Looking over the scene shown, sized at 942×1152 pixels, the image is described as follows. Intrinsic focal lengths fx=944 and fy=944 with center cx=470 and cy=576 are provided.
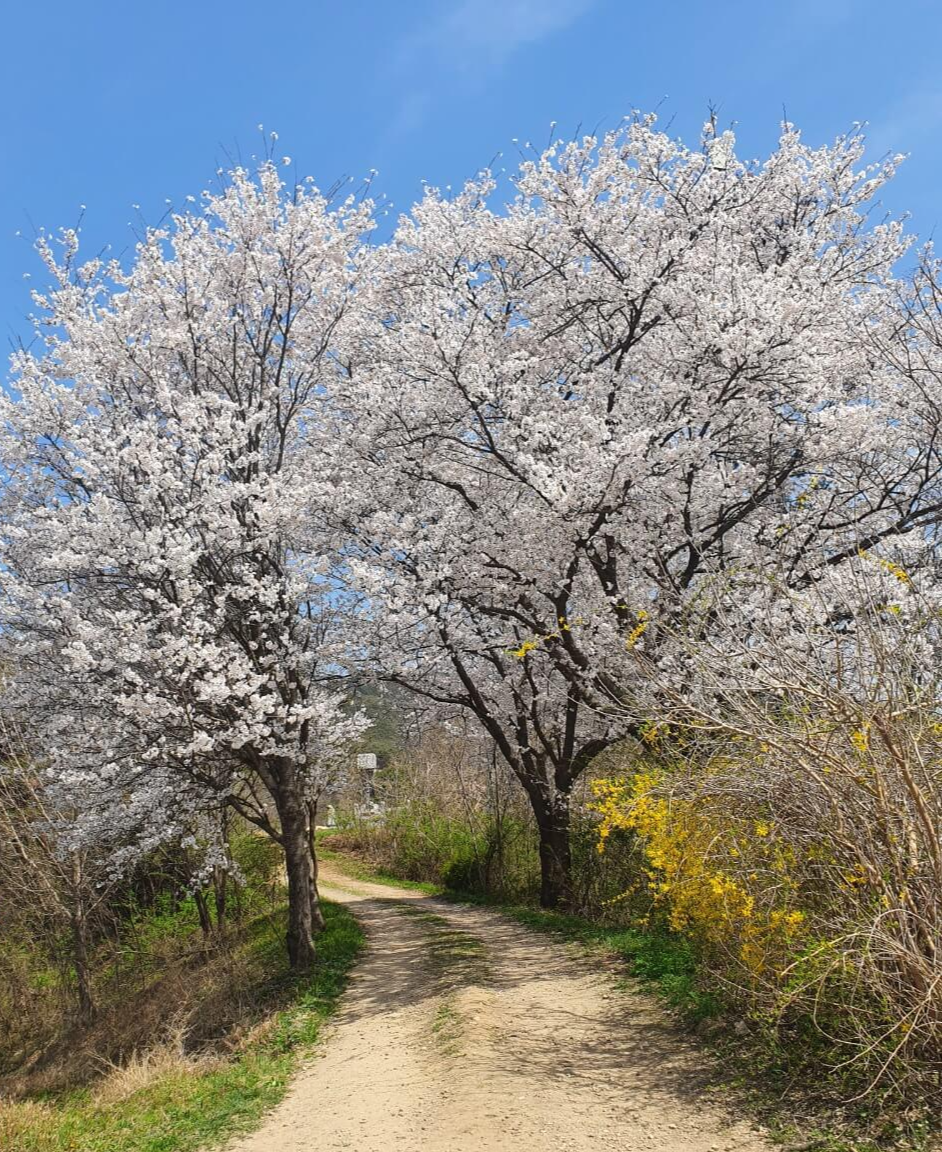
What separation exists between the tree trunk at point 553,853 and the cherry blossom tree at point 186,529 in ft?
10.5

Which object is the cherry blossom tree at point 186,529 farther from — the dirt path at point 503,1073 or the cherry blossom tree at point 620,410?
the dirt path at point 503,1073

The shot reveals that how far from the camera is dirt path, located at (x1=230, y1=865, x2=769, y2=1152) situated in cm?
528

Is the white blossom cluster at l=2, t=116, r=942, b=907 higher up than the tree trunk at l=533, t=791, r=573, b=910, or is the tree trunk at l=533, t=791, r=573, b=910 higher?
the white blossom cluster at l=2, t=116, r=942, b=907

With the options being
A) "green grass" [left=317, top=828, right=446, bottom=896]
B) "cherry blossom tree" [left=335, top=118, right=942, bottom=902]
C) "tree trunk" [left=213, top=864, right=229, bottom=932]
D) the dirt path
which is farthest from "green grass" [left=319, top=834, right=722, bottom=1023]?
"green grass" [left=317, top=828, right=446, bottom=896]

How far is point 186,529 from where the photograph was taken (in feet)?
33.8

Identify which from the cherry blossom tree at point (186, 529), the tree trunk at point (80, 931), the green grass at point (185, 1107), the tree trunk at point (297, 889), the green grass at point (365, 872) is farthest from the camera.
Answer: the green grass at point (365, 872)

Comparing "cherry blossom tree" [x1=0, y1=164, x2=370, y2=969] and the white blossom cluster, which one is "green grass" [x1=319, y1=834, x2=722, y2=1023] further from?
"cherry blossom tree" [x1=0, y1=164, x2=370, y2=969]

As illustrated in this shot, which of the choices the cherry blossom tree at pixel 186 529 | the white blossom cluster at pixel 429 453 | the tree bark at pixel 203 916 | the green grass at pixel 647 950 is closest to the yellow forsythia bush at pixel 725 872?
the green grass at pixel 647 950

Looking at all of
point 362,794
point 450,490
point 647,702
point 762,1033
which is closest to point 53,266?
point 450,490

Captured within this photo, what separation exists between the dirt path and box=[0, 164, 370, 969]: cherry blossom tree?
3104mm

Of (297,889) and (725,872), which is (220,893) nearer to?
(297,889)

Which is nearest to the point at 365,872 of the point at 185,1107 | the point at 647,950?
the point at 647,950

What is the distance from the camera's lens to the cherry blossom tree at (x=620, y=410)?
33.2 feet

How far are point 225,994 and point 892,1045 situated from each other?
27.9 feet
